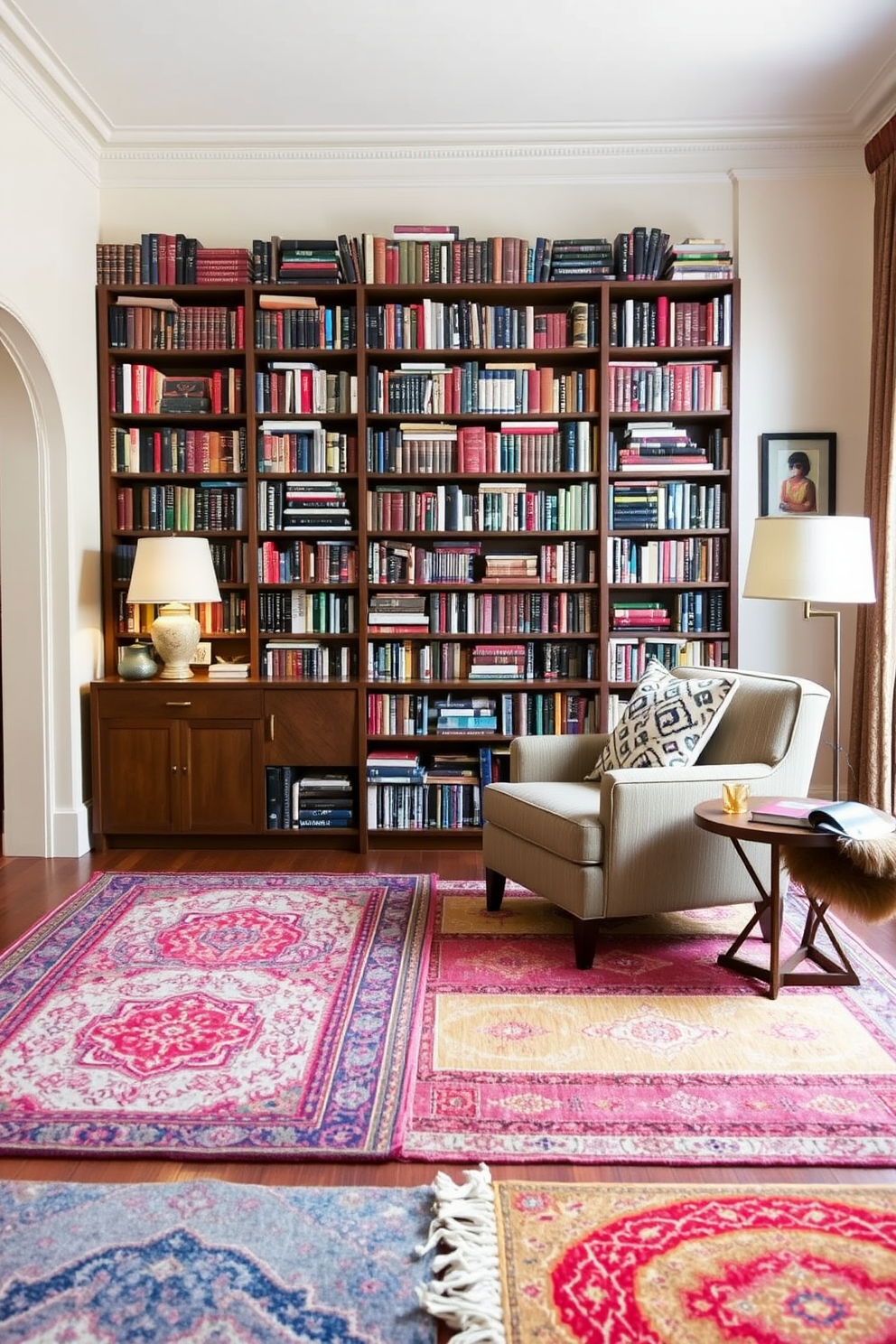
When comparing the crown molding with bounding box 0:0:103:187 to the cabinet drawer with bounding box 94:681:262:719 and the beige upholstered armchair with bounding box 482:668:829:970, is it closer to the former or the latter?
the cabinet drawer with bounding box 94:681:262:719

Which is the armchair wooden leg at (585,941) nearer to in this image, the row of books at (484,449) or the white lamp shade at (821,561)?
the white lamp shade at (821,561)

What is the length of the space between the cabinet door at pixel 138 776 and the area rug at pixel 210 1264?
286cm

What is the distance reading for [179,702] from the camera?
4945 mm

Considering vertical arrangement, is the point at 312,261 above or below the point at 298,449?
above

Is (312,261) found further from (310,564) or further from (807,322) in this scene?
(807,322)

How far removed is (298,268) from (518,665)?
6.88 ft

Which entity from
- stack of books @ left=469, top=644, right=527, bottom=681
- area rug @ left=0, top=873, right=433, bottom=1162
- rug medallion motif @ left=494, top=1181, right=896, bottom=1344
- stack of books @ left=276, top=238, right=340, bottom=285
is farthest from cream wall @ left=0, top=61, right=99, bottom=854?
rug medallion motif @ left=494, top=1181, right=896, bottom=1344

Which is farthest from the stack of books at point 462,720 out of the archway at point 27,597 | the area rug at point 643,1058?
the archway at point 27,597

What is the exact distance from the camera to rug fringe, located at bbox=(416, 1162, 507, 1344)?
5.86ft

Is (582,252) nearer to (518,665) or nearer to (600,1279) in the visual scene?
(518,665)

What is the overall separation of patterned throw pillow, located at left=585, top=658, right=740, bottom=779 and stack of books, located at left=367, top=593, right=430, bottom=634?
1451 millimetres

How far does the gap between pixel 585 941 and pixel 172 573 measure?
8.24 ft

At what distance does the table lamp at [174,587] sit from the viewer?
4.80 meters

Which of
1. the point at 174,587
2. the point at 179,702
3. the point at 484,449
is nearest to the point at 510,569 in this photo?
the point at 484,449
